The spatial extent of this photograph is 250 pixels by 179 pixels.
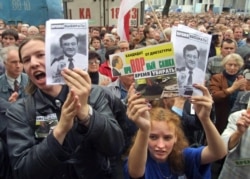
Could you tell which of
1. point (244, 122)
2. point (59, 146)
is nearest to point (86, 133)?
point (59, 146)

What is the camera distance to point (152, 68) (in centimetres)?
177

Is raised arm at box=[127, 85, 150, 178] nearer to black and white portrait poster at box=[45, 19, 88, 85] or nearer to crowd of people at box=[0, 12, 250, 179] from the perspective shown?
crowd of people at box=[0, 12, 250, 179]

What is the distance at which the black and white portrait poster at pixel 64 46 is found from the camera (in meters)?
1.68

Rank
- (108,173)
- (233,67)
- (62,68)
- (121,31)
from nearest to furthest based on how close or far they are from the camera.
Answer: (62,68)
(108,173)
(233,67)
(121,31)

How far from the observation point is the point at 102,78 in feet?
15.3

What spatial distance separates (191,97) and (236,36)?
8.15 meters

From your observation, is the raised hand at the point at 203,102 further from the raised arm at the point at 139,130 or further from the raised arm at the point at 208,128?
the raised arm at the point at 139,130

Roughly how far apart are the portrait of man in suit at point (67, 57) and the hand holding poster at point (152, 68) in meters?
0.23

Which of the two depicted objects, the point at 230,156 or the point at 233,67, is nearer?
the point at 230,156

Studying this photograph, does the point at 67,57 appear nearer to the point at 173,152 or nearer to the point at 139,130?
the point at 139,130

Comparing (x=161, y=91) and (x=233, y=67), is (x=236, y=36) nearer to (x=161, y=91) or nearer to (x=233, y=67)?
(x=233, y=67)

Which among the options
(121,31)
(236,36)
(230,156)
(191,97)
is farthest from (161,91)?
(236,36)

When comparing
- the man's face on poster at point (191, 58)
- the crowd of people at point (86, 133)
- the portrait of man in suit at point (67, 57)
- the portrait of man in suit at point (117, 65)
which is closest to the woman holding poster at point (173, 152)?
the crowd of people at point (86, 133)

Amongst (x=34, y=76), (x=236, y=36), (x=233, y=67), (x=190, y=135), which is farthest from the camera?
(x=236, y=36)
